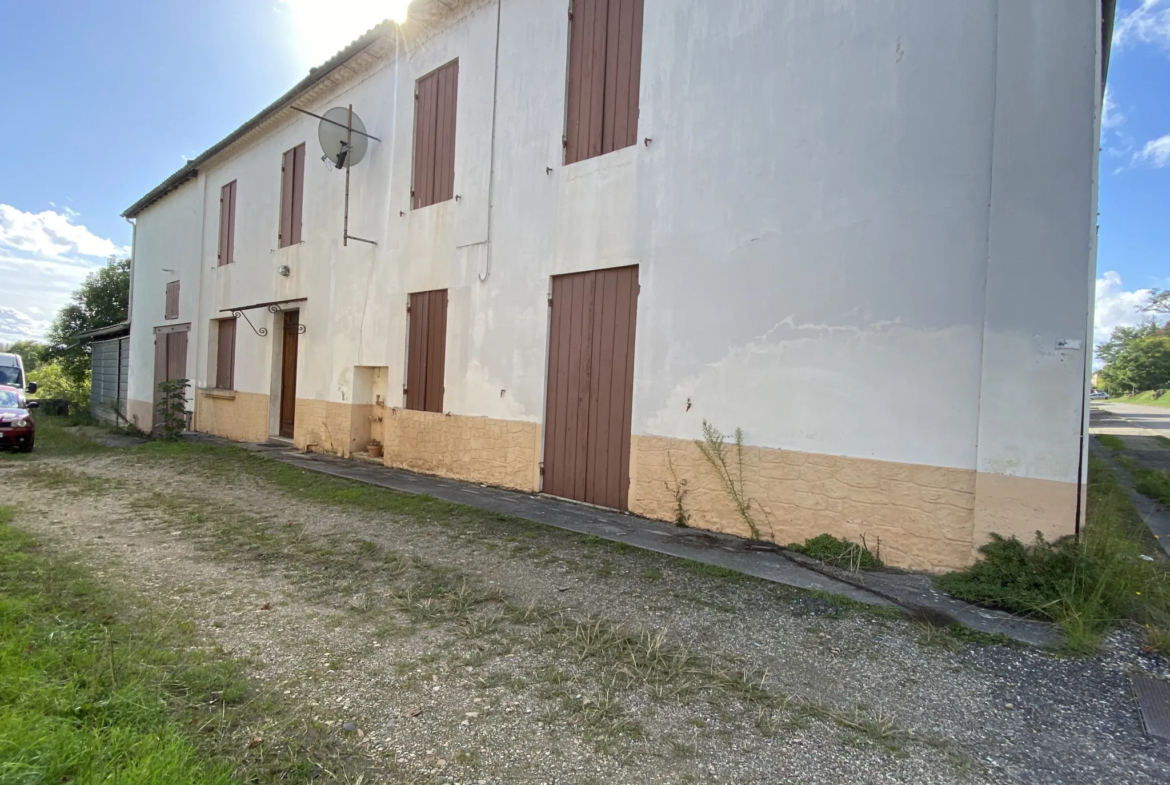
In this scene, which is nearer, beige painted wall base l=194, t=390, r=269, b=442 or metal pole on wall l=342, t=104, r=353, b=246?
metal pole on wall l=342, t=104, r=353, b=246

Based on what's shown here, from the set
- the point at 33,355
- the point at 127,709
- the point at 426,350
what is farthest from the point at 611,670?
the point at 33,355

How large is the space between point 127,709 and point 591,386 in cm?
512

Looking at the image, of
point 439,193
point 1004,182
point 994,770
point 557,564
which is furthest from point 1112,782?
point 439,193

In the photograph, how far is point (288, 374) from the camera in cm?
1263

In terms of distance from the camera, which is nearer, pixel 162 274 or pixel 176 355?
pixel 176 355

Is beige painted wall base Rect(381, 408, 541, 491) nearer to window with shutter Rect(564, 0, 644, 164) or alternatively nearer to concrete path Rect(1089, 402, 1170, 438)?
window with shutter Rect(564, 0, 644, 164)

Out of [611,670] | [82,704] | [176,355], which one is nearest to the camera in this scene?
[82,704]

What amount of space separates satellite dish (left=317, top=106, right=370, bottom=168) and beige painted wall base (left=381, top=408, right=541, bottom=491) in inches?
178

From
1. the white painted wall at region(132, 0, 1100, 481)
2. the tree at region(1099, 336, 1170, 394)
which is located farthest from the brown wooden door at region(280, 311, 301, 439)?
the tree at region(1099, 336, 1170, 394)

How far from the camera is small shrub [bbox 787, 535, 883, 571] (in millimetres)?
4734

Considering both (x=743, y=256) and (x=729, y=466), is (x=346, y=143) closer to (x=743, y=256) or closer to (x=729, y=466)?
(x=743, y=256)

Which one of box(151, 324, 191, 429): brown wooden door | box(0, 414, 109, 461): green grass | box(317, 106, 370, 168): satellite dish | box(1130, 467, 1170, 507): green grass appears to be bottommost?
box(0, 414, 109, 461): green grass

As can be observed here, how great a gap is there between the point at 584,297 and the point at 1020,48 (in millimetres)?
4446

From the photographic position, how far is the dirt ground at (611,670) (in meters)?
2.25
